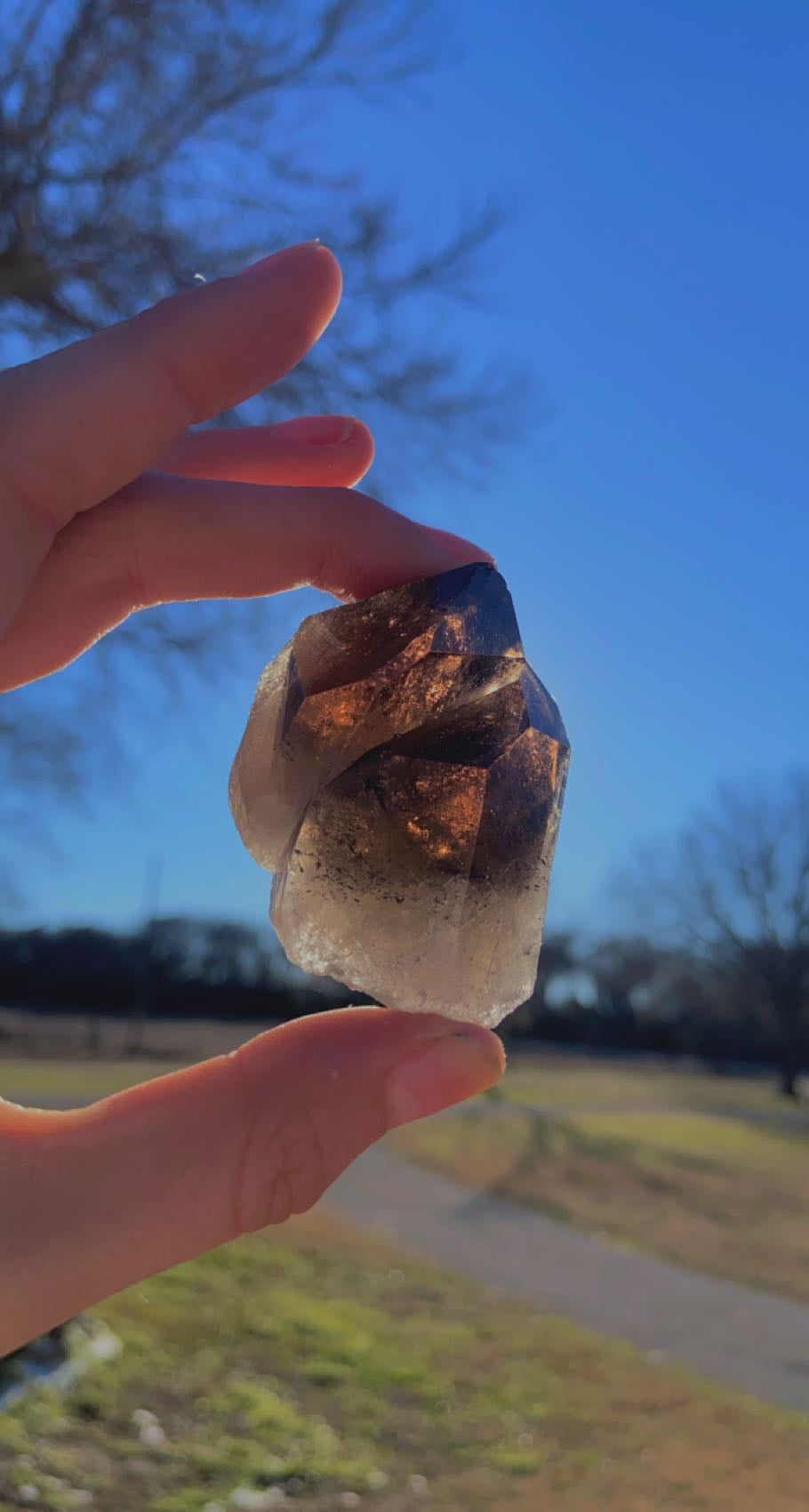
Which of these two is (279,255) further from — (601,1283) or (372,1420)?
(601,1283)

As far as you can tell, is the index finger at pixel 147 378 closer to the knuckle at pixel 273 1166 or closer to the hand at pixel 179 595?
the hand at pixel 179 595

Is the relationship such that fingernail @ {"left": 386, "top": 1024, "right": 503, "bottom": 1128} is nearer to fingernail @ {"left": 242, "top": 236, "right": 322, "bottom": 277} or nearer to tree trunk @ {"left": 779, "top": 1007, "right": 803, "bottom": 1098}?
fingernail @ {"left": 242, "top": 236, "right": 322, "bottom": 277}

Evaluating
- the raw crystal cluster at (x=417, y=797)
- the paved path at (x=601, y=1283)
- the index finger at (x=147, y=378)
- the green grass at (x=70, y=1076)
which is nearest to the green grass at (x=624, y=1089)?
the green grass at (x=70, y=1076)

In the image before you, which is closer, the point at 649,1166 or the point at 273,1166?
the point at 273,1166

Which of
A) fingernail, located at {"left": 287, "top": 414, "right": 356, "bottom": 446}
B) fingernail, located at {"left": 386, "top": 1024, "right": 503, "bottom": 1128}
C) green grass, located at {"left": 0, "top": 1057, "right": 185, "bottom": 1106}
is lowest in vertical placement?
green grass, located at {"left": 0, "top": 1057, "right": 185, "bottom": 1106}

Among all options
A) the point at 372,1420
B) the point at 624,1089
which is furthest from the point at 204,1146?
the point at 624,1089

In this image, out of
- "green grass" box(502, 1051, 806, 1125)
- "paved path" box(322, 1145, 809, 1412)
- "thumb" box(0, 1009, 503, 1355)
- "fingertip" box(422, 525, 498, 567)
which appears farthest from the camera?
"green grass" box(502, 1051, 806, 1125)

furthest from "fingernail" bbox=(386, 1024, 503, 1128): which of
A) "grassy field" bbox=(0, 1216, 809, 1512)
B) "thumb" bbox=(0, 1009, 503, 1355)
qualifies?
"grassy field" bbox=(0, 1216, 809, 1512)

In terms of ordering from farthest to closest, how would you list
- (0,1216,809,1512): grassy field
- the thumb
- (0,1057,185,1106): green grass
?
(0,1057,185,1106): green grass → (0,1216,809,1512): grassy field → the thumb
